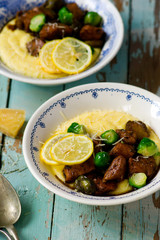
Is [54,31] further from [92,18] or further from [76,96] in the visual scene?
[76,96]

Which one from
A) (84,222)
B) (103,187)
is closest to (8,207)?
(84,222)

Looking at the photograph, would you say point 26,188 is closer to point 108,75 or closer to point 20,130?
point 20,130

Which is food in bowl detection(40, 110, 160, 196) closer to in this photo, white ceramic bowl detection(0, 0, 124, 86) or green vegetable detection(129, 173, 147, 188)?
green vegetable detection(129, 173, 147, 188)

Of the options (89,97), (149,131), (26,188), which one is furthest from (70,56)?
(26,188)

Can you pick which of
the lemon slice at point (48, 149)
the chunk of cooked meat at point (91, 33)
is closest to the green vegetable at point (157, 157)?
the lemon slice at point (48, 149)

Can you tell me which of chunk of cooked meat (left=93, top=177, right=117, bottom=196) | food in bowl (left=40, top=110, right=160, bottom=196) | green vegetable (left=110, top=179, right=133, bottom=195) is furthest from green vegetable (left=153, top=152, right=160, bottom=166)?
chunk of cooked meat (left=93, top=177, right=117, bottom=196)

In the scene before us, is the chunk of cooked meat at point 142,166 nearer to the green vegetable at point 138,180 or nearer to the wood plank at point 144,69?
the green vegetable at point 138,180
